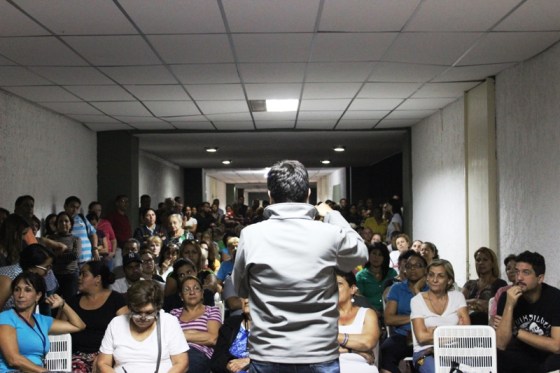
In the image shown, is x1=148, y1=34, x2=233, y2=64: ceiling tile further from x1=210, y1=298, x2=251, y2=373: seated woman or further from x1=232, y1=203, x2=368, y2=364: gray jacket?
x1=232, y1=203, x2=368, y2=364: gray jacket

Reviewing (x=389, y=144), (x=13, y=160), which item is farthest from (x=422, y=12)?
(x=389, y=144)

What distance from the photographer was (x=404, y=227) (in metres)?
11.6

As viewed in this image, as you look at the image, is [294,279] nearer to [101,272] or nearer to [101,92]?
[101,272]

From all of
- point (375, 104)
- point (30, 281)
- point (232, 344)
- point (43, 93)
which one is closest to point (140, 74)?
point (43, 93)

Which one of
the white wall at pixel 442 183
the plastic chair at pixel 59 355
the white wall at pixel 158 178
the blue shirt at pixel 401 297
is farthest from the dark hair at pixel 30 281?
the white wall at pixel 158 178

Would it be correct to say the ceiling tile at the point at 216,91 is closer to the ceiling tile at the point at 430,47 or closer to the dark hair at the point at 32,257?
the ceiling tile at the point at 430,47

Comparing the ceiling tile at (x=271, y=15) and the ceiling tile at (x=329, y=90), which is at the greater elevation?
the ceiling tile at (x=271, y=15)

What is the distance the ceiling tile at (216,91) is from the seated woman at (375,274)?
2.19 metres

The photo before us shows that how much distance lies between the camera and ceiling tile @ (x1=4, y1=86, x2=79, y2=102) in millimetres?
7045

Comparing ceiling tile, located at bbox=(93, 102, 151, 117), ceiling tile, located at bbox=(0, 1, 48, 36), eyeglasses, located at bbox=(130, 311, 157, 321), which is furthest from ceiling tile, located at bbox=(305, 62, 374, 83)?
eyeglasses, located at bbox=(130, 311, 157, 321)

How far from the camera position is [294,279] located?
214 centimetres

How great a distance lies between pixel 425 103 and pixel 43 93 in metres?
4.36

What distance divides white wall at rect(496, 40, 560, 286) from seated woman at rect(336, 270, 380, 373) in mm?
2142

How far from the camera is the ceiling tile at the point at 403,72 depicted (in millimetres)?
6184
